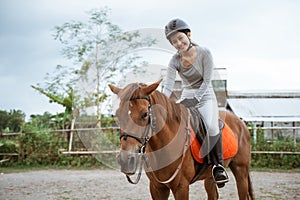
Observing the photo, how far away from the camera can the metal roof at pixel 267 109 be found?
52.0 ft

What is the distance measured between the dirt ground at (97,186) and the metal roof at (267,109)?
5.28 meters

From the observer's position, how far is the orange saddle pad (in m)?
3.67

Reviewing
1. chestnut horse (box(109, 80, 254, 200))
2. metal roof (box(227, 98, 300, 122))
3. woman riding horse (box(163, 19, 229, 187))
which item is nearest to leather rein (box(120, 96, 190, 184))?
chestnut horse (box(109, 80, 254, 200))

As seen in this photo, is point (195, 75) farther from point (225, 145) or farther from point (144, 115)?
point (144, 115)

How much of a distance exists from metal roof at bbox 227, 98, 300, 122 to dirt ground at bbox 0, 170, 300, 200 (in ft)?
17.3

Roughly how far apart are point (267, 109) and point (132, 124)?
14.8 m

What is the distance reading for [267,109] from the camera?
1659cm

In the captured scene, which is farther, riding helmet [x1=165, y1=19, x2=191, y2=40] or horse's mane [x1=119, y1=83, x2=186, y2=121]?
riding helmet [x1=165, y1=19, x2=191, y2=40]

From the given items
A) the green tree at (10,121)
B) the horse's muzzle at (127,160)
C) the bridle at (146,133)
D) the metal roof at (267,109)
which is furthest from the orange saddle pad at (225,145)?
the green tree at (10,121)

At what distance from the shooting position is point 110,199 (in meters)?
6.96

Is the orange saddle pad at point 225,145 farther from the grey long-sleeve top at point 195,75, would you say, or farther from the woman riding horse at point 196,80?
the grey long-sleeve top at point 195,75

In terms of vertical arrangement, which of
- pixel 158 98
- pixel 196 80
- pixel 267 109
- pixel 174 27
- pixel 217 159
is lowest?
pixel 217 159

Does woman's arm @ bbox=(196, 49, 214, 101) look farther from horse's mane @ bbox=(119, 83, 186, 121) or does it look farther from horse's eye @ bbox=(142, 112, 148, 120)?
horse's eye @ bbox=(142, 112, 148, 120)

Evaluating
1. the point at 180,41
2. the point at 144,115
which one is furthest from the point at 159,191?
the point at 180,41
